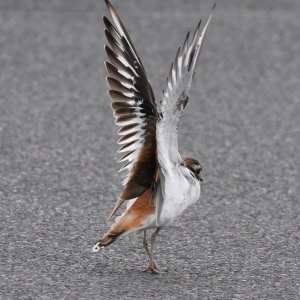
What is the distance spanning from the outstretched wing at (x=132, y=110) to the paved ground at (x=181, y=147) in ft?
1.91

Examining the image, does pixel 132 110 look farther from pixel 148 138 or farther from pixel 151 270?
pixel 151 270

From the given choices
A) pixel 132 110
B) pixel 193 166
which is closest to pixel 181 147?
pixel 193 166

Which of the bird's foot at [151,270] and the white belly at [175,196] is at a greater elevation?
the white belly at [175,196]

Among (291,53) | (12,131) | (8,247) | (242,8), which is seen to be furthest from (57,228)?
(242,8)

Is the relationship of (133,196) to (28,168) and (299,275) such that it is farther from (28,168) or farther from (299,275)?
Result: (28,168)

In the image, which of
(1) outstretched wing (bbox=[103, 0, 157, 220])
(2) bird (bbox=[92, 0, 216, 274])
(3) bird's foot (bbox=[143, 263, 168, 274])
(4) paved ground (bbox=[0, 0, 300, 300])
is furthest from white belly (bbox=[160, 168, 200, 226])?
(4) paved ground (bbox=[0, 0, 300, 300])

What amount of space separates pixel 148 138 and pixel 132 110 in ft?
0.70

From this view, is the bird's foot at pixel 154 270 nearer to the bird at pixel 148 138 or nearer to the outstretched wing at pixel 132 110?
the bird at pixel 148 138

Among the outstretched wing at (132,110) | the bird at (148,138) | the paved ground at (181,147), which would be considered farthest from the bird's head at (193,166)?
the paved ground at (181,147)

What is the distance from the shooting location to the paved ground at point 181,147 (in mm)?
6035

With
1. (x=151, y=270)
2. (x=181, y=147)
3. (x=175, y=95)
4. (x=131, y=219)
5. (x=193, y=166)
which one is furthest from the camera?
(x=181, y=147)

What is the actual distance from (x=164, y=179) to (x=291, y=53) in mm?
6993

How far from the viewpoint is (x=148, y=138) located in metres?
6.04

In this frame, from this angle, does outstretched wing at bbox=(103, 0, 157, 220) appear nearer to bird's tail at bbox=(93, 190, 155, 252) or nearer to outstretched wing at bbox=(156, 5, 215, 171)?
bird's tail at bbox=(93, 190, 155, 252)
